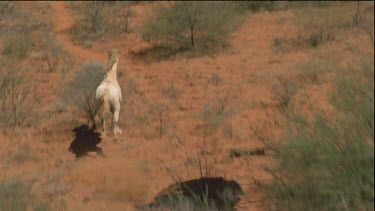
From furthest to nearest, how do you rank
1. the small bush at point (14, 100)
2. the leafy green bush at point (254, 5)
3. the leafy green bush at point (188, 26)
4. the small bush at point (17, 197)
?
the leafy green bush at point (254, 5) < the leafy green bush at point (188, 26) < the small bush at point (14, 100) < the small bush at point (17, 197)

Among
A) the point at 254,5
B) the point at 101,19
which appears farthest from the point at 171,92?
the point at 254,5

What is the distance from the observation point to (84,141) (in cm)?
925

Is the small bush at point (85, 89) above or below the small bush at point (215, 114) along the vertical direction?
above

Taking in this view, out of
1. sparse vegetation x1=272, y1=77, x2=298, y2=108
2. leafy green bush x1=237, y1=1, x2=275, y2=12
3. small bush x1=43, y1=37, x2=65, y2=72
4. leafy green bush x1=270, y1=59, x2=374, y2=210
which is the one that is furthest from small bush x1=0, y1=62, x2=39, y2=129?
leafy green bush x1=237, y1=1, x2=275, y2=12

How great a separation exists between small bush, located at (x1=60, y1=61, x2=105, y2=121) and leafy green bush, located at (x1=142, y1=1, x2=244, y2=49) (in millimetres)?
3068

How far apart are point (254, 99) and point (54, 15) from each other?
38.3 feet

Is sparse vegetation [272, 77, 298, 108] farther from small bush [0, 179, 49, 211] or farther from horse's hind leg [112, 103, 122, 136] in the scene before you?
small bush [0, 179, 49, 211]

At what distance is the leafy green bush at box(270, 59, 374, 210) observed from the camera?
4684 mm

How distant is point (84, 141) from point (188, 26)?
707 centimetres

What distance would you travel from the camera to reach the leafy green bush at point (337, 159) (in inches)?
184

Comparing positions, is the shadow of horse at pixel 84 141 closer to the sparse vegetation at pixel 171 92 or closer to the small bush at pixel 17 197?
the small bush at pixel 17 197

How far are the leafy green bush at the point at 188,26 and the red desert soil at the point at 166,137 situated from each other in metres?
0.94

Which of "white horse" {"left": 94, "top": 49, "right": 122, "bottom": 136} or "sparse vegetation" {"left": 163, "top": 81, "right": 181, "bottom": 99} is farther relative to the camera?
"sparse vegetation" {"left": 163, "top": 81, "right": 181, "bottom": 99}

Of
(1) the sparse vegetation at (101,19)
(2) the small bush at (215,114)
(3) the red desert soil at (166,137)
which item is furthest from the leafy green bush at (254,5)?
(2) the small bush at (215,114)
